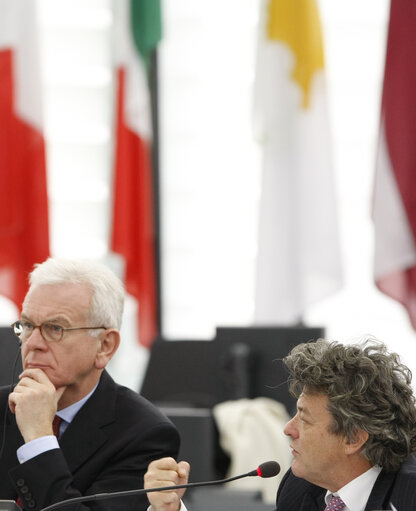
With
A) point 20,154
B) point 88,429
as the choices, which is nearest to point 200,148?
point 20,154

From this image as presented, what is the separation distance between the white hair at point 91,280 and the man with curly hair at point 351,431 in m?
A: 0.47

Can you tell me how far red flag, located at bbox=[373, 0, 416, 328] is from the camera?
16.7 ft

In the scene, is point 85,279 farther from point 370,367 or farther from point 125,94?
point 125,94

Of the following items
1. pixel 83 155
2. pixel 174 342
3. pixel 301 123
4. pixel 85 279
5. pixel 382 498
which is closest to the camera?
pixel 382 498

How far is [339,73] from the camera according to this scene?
614cm

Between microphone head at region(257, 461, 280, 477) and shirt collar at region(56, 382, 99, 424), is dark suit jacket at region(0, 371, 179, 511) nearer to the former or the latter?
shirt collar at region(56, 382, 99, 424)

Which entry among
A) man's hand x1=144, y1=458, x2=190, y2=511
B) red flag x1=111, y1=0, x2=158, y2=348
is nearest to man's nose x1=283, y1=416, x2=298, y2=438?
man's hand x1=144, y1=458, x2=190, y2=511

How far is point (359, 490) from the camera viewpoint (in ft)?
6.96

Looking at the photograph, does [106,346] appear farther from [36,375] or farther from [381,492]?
[381,492]

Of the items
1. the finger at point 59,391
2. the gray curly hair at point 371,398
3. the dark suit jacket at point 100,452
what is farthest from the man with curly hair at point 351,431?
the finger at point 59,391

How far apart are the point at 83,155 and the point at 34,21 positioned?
1090mm

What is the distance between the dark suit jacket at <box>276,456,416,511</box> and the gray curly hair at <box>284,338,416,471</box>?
0.03 metres

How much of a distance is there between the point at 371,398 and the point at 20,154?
4151 millimetres

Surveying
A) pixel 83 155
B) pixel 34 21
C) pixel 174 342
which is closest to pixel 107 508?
pixel 174 342
